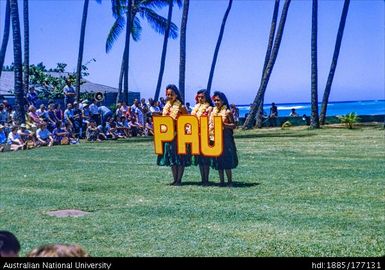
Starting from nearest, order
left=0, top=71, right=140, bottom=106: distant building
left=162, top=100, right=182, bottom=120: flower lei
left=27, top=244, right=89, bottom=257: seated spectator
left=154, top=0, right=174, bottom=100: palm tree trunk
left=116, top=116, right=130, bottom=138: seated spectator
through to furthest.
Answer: left=27, top=244, right=89, bottom=257: seated spectator, left=162, top=100, right=182, bottom=120: flower lei, left=116, top=116, right=130, bottom=138: seated spectator, left=0, top=71, right=140, bottom=106: distant building, left=154, top=0, right=174, bottom=100: palm tree trunk

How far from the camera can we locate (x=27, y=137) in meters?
22.3

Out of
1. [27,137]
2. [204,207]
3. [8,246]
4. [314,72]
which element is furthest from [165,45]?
[8,246]

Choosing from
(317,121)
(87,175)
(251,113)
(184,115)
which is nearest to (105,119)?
(251,113)

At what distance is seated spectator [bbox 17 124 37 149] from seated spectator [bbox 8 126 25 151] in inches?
9.1

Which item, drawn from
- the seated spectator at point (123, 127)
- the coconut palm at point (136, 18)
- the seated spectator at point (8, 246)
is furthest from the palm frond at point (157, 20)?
the seated spectator at point (8, 246)

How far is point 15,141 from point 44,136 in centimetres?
124

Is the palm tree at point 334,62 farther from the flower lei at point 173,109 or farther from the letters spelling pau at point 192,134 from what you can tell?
the letters spelling pau at point 192,134

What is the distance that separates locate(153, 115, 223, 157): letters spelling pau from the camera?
444 inches

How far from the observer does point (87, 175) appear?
13695 mm

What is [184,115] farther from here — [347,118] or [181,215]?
[347,118]

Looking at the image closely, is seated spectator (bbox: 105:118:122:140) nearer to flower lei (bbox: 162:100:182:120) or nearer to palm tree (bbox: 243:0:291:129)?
palm tree (bbox: 243:0:291:129)

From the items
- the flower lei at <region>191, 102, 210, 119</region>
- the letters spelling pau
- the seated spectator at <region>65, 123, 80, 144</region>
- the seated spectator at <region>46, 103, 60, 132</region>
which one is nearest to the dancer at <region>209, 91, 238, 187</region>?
the letters spelling pau

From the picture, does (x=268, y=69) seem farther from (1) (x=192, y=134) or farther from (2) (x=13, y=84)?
(2) (x=13, y=84)

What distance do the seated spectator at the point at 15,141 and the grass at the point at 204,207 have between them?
190 inches
